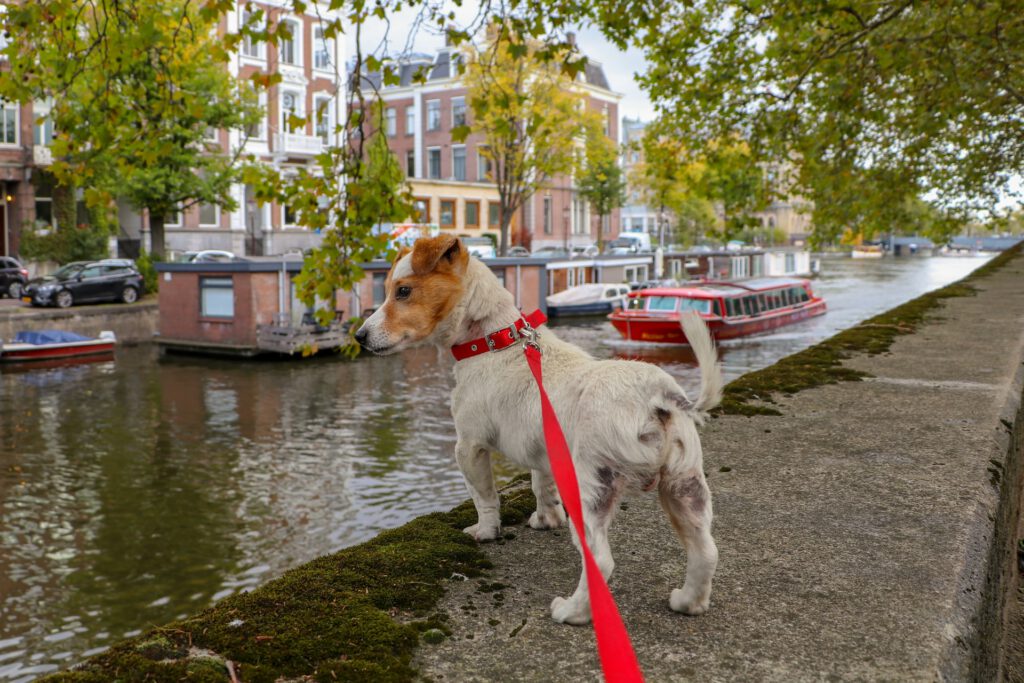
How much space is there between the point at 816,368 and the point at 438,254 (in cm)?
510

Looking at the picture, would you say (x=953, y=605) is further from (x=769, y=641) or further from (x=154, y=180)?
(x=154, y=180)

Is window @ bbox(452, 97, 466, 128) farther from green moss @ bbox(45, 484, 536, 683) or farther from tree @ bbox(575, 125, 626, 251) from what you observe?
green moss @ bbox(45, 484, 536, 683)

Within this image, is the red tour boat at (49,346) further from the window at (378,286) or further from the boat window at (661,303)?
the boat window at (661,303)

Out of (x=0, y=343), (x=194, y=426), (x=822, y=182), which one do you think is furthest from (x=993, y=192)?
(x=0, y=343)

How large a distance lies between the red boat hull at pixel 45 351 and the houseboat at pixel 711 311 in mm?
18258

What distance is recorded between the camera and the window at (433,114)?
2815 inches

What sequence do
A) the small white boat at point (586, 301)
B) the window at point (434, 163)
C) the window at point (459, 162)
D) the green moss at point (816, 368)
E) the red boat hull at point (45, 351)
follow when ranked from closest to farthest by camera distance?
the green moss at point (816, 368) → the red boat hull at point (45, 351) → the small white boat at point (586, 301) → the window at point (459, 162) → the window at point (434, 163)

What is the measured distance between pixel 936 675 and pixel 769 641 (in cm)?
47

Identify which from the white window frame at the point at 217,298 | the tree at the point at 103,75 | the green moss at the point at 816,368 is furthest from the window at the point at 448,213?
the tree at the point at 103,75

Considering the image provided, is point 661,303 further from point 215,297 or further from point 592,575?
point 592,575

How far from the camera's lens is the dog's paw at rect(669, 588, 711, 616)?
306 cm

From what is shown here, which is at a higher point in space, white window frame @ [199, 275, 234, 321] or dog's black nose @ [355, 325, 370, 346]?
dog's black nose @ [355, 325, 370, 346]

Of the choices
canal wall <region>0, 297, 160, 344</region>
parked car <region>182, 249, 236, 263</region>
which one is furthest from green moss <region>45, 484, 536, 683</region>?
parked car <region>182, 249, 236, 263</region>

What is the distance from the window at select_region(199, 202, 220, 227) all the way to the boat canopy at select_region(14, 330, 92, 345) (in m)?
20.6
